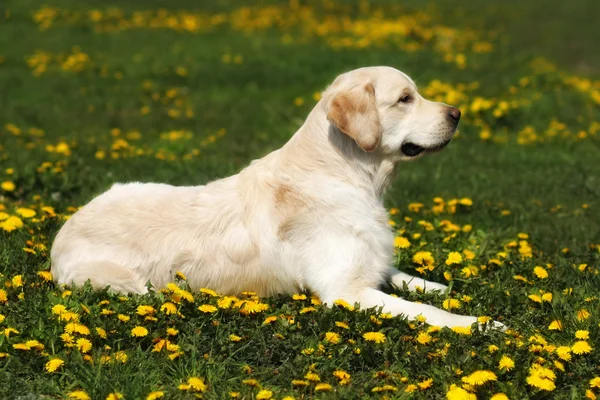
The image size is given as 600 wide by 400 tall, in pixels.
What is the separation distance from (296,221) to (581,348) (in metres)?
1.75

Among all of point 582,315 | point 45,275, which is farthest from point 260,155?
point 582,315

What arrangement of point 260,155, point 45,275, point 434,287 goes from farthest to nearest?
point 260,155, point 434,287, point 45,275

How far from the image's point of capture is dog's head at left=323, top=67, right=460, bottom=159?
16.2 ft

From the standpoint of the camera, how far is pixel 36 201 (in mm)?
6973

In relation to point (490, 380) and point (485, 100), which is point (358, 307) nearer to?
point (490, 380)

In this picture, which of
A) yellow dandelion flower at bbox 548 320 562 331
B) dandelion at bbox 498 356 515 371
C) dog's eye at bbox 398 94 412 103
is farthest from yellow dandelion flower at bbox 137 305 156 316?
yellow dandelion flower at bbox 548 320 562 331

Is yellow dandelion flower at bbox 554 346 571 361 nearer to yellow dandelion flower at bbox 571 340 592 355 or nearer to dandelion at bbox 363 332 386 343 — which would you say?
yellow dandelion flower at bbox 571 340 592 355

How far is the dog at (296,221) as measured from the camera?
488 cm

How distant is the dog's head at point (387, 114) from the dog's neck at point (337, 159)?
8 centimetres

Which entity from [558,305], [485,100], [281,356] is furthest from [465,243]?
[485,100]

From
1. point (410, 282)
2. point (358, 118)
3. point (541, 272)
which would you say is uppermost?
point (358, 118)

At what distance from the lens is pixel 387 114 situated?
5.07 m

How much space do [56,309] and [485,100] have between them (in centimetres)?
789

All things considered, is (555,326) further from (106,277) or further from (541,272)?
(106,277)
